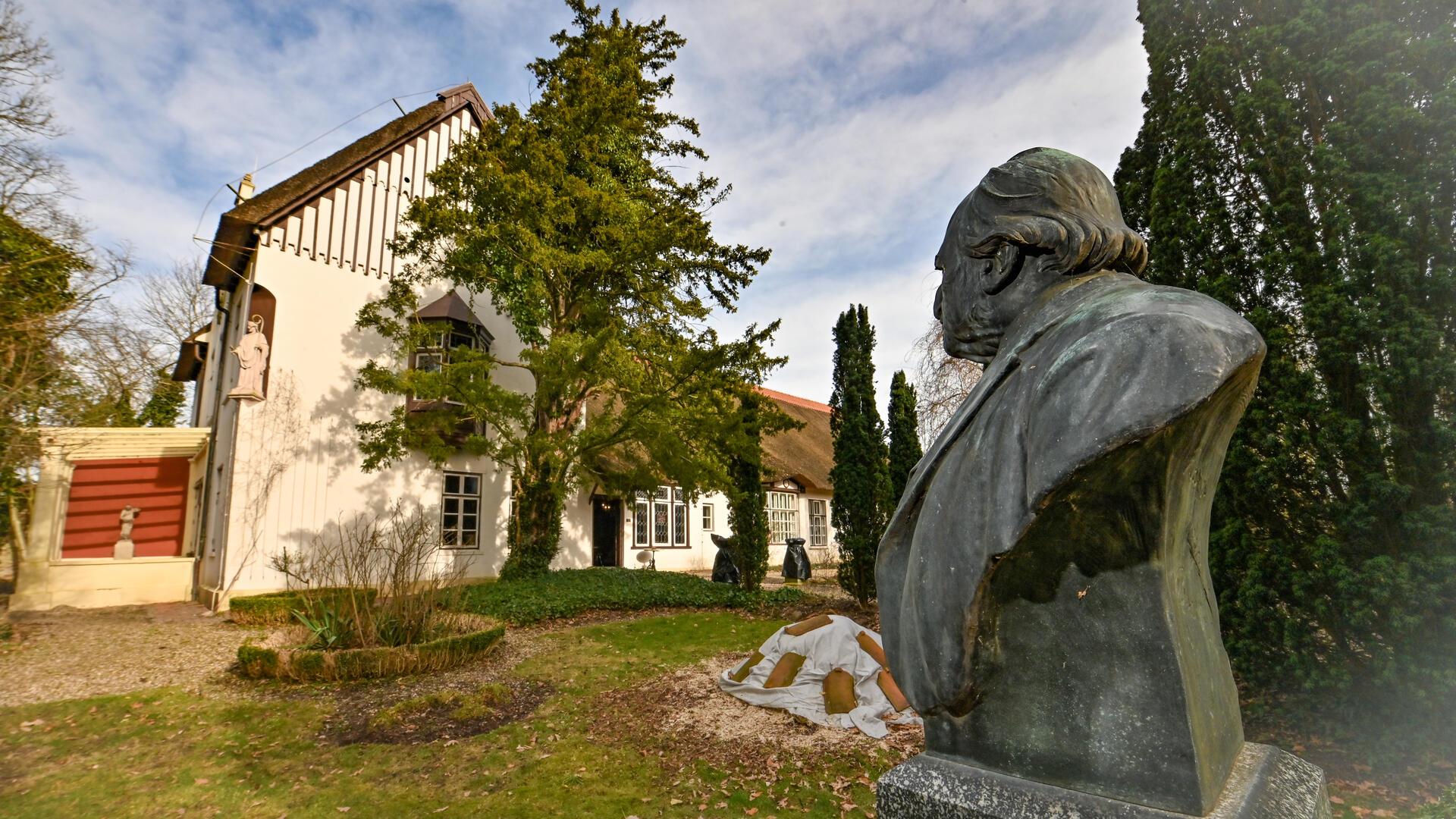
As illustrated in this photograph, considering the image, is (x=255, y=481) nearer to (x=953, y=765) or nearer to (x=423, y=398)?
(x=423, y=398)

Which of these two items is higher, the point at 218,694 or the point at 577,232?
the point at 577,232

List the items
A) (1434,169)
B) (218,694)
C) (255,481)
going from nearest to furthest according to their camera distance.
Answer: (1434,169), (218,694), (255,481)

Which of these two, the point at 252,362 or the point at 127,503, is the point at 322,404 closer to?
the point at 252,362

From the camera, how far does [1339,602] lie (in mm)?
4918

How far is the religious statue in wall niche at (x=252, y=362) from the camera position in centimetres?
1335

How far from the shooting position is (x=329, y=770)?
207 inches

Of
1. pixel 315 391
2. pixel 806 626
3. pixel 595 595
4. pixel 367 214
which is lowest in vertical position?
pixel 595 595

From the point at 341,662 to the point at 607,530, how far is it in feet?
41.7

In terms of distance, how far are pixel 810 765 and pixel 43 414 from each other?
12.3 meters

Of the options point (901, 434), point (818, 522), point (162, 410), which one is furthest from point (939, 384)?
point (162, 410)

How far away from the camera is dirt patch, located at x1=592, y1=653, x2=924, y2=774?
18.6 ft

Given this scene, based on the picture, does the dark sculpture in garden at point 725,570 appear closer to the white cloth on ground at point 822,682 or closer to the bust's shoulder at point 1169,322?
the white cloth on ground at point 822,682

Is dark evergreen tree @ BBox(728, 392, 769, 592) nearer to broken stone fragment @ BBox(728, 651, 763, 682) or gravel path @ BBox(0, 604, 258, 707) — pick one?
broken stone fragment @ BBox(728, 651, 763, 682)

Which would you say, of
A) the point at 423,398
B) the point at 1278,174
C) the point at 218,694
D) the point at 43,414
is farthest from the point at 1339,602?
the point at 43,414
